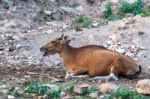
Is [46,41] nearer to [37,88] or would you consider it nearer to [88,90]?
[88,90]

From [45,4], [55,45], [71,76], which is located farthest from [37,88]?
[45,4]

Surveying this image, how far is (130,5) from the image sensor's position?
22703 millimetres

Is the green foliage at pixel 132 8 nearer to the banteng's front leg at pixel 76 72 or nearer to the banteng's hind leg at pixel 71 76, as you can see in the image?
the banteng's front leg at pixel 76 72

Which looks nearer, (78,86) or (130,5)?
(78,86)

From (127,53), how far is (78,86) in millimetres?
3917

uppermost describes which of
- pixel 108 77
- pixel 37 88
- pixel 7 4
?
pixel 7 4

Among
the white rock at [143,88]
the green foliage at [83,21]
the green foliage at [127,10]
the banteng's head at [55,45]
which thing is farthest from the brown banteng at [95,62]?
the green foliage at [127,10]

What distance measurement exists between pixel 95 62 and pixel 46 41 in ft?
9.52

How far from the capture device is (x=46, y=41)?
59.1ft

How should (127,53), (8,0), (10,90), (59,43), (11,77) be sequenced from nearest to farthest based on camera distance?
(10,90), (11,77), (59,43), (127,53), (8,0)

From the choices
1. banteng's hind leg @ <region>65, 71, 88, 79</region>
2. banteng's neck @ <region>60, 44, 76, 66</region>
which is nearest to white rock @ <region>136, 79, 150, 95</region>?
banteng's hind leg @ <region>65, 71, 88, 79</region>

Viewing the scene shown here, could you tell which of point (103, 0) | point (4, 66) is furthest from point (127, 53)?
point (103, 0)

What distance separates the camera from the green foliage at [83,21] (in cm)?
2041

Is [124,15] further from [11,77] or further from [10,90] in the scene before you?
[10,90]
